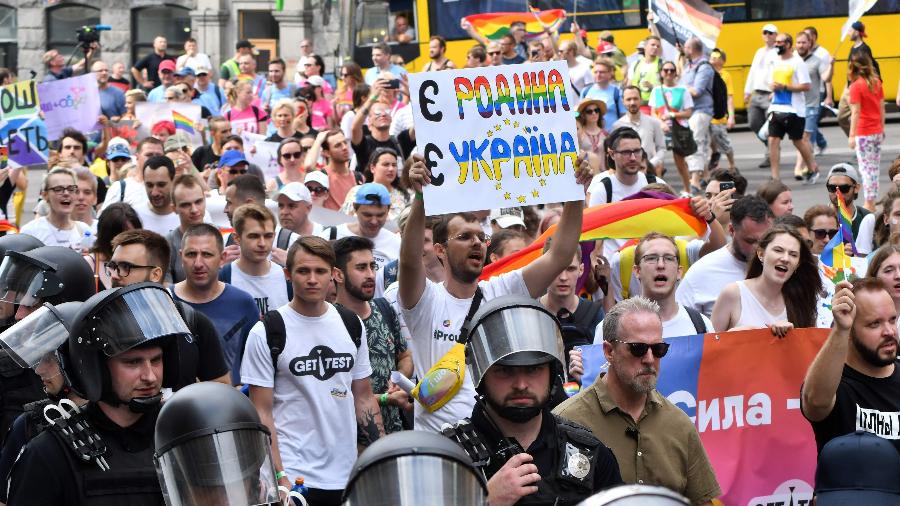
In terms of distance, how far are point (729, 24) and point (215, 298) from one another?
18183 mm

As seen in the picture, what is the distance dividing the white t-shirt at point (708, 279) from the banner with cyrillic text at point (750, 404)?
97 centimetres

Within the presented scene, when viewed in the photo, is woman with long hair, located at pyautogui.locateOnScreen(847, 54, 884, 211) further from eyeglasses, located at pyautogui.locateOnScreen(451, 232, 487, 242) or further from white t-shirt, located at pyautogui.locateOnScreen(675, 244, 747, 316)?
eyeglasses, located at pyautogui.locateOnScreen(451, 232, 487, 242)

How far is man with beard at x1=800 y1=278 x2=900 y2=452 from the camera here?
554 centimetres

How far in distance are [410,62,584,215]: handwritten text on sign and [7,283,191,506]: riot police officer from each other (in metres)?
2.30

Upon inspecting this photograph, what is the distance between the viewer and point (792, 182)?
727 inches

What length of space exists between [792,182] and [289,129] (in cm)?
744

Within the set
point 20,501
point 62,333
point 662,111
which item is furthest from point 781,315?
point 662,111

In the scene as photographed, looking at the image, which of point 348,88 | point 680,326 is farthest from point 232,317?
point 348,88

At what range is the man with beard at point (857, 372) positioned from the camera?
5535mm

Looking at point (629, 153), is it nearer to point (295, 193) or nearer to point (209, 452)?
point (295, 193)

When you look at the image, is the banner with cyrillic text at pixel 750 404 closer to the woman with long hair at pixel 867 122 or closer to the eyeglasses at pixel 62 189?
the eyeglasses at pixel 62 189

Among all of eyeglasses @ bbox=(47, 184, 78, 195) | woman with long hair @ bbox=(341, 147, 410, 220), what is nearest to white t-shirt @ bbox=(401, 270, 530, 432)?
eyeglasses @ bbox=(47, 184, 78, 195)

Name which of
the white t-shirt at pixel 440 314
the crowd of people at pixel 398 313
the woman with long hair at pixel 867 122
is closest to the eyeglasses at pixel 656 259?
the crowd of people at pixel 398 313

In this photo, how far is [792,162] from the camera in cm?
2056
